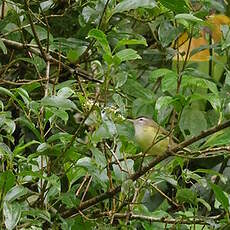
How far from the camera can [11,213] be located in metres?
1.15

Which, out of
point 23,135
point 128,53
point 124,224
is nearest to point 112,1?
point 128,53

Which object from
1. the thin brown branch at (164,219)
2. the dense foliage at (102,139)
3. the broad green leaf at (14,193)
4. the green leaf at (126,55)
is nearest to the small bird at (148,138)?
the dense foliage at (102,139)

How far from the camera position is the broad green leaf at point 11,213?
3.67 feet

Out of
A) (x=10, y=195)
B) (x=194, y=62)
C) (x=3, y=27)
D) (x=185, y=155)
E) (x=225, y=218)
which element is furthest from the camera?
(x=194, y=62)

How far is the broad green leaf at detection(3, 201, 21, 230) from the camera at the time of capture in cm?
112

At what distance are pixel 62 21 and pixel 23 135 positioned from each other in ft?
1.17

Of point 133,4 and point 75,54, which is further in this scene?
point 75,54

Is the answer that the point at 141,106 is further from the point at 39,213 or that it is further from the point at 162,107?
the point at 39,213

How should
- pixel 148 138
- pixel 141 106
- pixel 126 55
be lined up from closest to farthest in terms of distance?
pixel 126 55, pixel 148 138, pixel 141 106

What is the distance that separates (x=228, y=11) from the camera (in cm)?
252

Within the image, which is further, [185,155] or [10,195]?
[185,155]

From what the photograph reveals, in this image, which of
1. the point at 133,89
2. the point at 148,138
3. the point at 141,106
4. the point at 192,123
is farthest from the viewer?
the point at 192,123

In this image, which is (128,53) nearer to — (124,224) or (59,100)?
(59,100)

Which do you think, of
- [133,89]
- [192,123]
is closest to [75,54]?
[133,89]
